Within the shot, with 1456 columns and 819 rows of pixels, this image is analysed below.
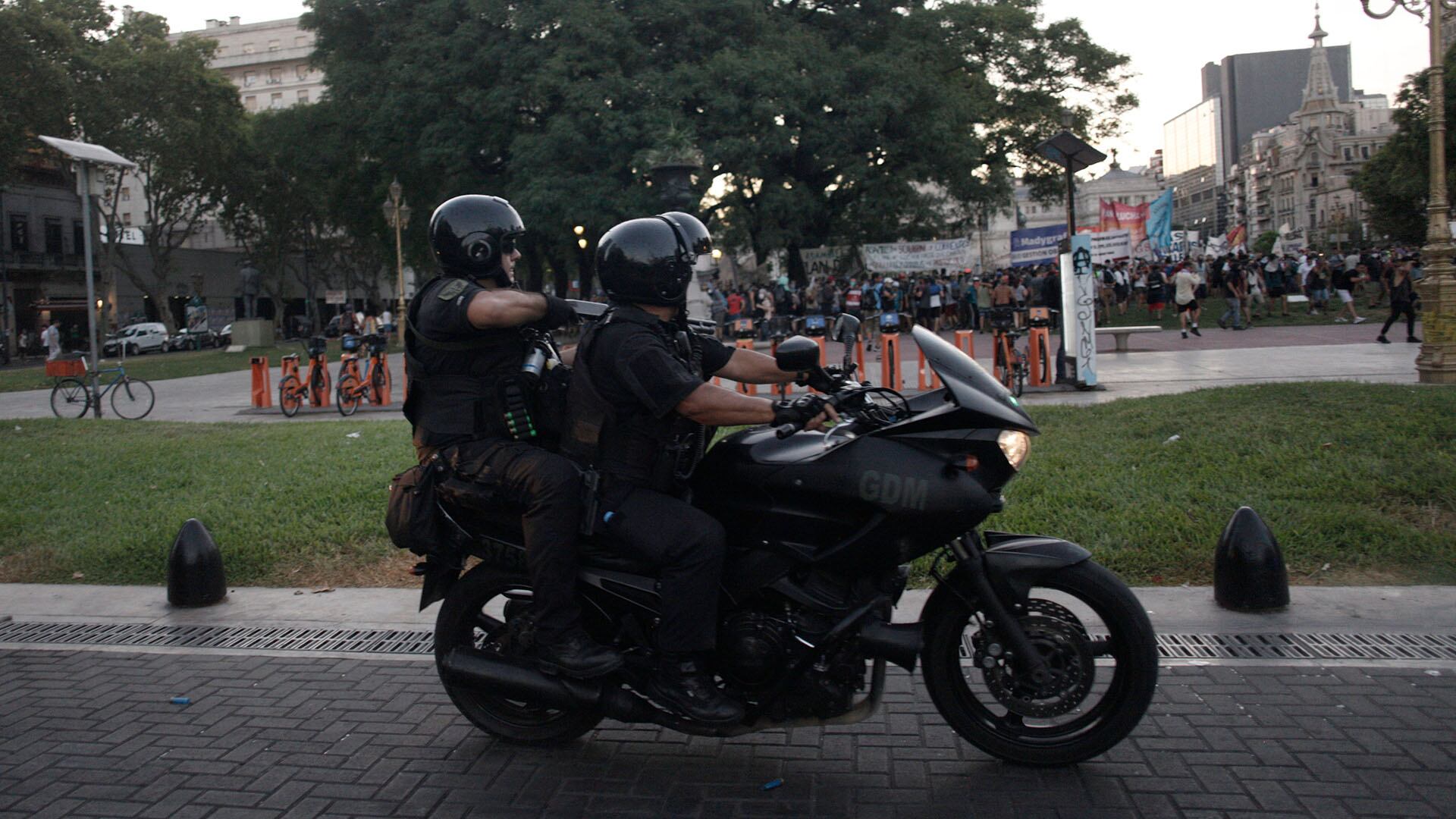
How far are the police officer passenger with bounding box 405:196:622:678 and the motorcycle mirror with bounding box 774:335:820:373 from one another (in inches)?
30.1

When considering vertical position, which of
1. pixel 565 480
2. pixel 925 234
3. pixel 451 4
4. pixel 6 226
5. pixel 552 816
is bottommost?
pixel 552 816

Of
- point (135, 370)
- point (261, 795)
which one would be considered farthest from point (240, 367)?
point (261, 795)

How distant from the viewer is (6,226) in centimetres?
5047

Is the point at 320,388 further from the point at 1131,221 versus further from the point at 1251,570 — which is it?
the point at 1131,221

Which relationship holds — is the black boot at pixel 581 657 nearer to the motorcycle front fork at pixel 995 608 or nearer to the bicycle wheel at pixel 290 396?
the motorcycle front fork at pixel 995 608

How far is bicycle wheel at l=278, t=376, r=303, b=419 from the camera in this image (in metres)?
15.9

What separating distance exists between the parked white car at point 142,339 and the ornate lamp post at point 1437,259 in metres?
46.5

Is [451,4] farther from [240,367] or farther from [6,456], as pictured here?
[6,456]

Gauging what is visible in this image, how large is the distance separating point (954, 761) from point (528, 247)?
→ 116 ft

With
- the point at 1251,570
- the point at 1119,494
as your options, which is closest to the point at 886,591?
the point at 1251,570

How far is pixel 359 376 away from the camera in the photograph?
1620 centimetres

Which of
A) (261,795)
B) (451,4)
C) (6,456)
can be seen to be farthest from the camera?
(451,4)

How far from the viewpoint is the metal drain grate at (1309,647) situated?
4695 mm

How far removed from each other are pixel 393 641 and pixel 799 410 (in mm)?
3002
